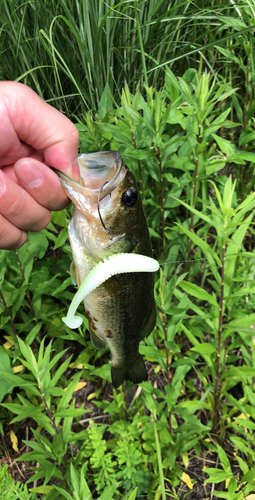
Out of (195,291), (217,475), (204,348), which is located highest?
(195,291)

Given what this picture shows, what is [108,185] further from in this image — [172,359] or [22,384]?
[172,359]

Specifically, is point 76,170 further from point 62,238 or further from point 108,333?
point 62,238

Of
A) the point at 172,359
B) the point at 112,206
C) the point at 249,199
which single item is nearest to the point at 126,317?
the point at 112,206

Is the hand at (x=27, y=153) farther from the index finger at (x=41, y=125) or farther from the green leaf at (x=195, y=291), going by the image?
the green leaf at (x=195, y=291)

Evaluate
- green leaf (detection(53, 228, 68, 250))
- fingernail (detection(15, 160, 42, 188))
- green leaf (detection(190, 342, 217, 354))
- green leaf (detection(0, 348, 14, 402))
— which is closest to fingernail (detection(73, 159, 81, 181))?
fingernail (detection(15, 160, 42, 188))

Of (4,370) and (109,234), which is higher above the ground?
(109,234)

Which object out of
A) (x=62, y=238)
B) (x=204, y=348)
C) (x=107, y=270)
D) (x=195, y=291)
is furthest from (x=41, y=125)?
(x=204, y=348)

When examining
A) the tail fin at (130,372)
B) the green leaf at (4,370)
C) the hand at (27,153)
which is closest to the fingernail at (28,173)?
the hand at (27,153)
